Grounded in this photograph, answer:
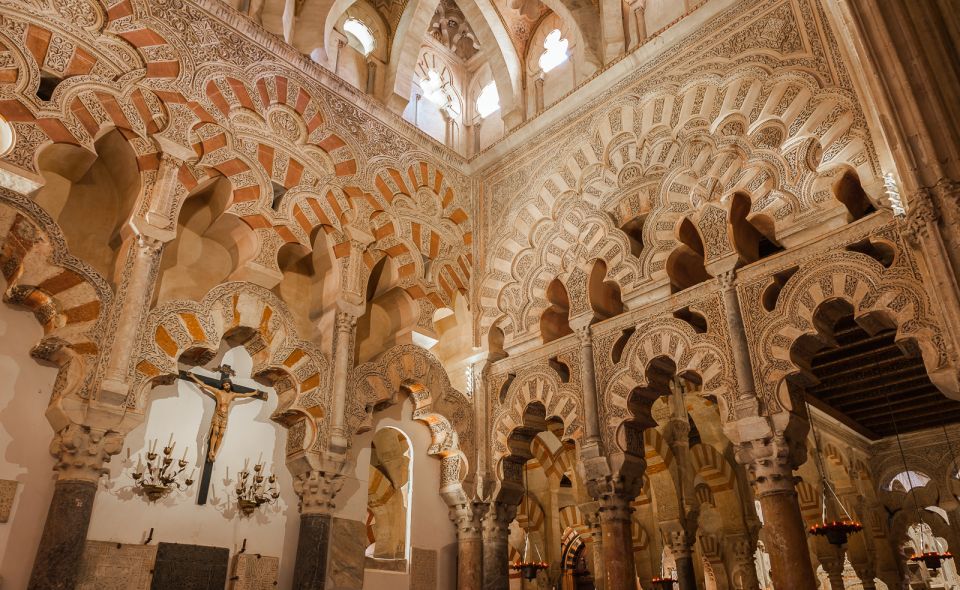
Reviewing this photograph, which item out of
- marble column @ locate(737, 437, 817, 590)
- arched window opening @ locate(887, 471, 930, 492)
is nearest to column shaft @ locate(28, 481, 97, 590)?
marble column @ locate(737, 437, 817, 590)

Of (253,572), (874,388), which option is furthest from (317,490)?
(874,388)

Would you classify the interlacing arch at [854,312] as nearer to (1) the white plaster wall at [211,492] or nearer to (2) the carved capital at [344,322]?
(2) the carved capital at [344,322]

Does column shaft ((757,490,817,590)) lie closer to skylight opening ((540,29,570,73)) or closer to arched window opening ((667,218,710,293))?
arched window opening ((667,218,710,293))

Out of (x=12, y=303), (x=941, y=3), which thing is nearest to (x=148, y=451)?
(x=12, y=303)

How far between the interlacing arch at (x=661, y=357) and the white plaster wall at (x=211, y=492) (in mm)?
3325

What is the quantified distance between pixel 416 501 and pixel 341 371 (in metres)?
1.81

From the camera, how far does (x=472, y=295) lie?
29.3ft

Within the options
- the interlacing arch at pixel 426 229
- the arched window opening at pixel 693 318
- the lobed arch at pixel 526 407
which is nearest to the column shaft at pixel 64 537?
the interlacing arch at pixel 426 229

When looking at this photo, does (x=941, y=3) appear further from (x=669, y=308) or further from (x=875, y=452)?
(x=875, y=452)

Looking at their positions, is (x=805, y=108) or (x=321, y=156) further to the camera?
(x=321, y=156)

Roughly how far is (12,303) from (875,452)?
14.2 metres

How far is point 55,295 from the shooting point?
18.6 feet

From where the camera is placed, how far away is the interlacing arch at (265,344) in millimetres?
6316

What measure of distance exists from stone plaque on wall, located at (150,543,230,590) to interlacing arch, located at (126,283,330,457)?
3.96ft
